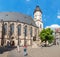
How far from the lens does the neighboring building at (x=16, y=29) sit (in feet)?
260

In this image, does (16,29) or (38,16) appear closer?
(16,29)

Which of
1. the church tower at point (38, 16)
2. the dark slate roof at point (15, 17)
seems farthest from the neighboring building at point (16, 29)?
the church tower at point (38, 16)

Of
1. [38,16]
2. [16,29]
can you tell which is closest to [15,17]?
[16,29]

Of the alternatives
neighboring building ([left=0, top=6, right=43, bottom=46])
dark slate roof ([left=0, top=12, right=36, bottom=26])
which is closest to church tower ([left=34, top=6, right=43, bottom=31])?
dark slate roof ([left=0, top=12, right=36, bottom=26])

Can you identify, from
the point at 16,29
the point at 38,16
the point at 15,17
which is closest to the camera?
the point at 16,29

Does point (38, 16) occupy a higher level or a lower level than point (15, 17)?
higher

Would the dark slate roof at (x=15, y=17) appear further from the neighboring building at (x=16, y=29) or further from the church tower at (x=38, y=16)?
the church tower at (x=38, y=16)

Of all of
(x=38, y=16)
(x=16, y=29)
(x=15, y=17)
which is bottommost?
(x=16, y=29)

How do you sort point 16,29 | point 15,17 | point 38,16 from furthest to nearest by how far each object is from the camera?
point 38,16 < point 15,17 < point 16,29

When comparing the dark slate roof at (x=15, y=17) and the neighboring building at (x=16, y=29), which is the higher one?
the dark slate roof at (x=15, y=17)

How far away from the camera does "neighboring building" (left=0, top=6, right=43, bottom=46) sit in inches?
3122

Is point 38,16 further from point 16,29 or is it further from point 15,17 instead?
point 16,29

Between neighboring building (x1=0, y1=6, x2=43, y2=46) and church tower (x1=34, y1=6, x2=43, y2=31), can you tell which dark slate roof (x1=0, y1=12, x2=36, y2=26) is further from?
church tower (x1=34, y1=6, x2=43, y2=31)

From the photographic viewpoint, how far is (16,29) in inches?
3194
